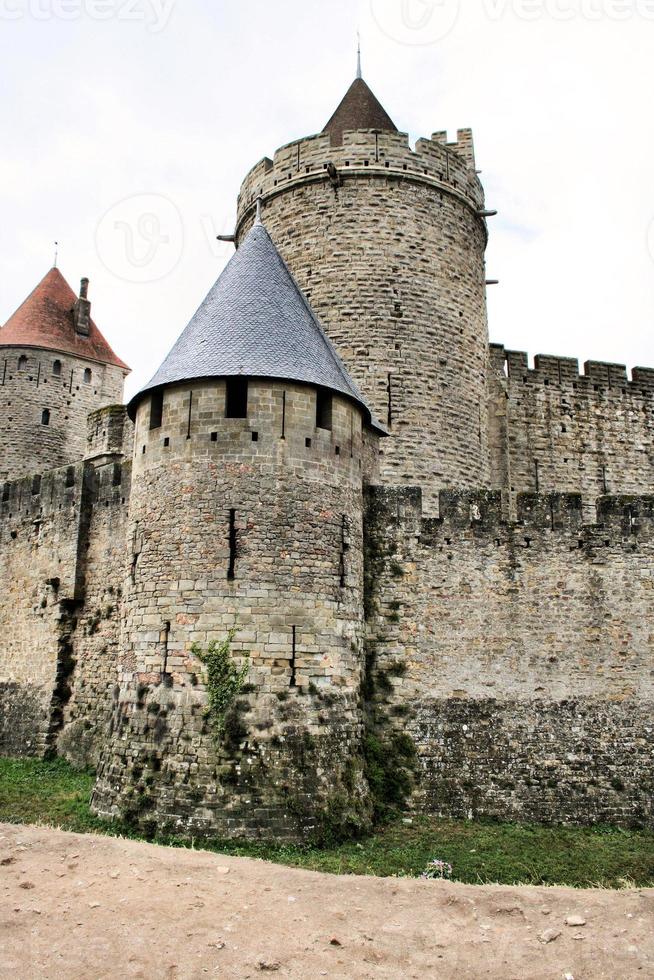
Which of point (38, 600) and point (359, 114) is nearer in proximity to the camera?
point (38, 600)

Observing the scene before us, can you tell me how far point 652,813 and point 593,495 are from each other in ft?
35.7

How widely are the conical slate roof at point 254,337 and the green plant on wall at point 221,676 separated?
361 centimetres

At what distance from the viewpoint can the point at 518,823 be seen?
39.1ft

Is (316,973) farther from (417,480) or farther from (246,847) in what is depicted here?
(417,480)

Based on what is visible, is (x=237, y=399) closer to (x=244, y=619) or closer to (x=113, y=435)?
(x=244, y=619)

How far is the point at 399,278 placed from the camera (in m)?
18.2

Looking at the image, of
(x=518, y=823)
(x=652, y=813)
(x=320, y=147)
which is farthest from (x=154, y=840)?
(x=320, y=147)

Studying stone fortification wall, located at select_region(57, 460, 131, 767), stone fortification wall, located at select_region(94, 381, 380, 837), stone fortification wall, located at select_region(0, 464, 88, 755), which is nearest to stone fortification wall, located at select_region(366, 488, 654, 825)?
stone fortification wall, located at select_region(94, 381, 380, 837)

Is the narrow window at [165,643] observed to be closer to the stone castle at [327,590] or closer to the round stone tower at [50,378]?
the stone castle at [327,590]

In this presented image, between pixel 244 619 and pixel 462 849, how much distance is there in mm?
3932

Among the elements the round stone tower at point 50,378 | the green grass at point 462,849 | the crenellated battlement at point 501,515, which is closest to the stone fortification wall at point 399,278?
the crenellated battlement at point 501,515

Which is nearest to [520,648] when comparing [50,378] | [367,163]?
[367,163]

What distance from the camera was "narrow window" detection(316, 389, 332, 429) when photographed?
12242 millimetres

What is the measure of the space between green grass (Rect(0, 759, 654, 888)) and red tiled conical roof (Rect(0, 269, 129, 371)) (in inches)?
801
